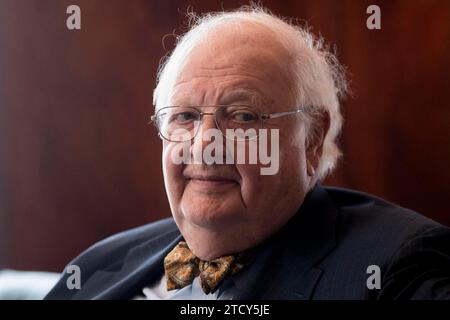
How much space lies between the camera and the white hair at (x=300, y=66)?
1272 millimetres

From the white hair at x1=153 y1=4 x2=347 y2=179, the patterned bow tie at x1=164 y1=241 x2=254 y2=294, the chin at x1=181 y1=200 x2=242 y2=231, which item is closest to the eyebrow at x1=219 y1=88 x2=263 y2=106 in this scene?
the white hair at x1=153 y1=4 x2=347 y2=179

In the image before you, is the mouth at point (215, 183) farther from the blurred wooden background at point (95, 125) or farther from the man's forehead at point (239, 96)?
the blurred wooden background at point (95, 125)

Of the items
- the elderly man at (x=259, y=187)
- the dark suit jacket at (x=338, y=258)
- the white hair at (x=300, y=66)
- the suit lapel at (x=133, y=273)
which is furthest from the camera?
the suit lapel at (x=133, y=273)

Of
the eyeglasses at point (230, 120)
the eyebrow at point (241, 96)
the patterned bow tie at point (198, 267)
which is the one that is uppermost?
the eyebrow at point (241, 96)

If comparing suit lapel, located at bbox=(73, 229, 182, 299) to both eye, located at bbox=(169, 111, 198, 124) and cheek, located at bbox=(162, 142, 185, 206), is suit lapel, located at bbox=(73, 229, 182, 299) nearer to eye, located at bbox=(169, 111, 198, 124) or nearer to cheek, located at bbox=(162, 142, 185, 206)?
cheek, located at bbox=(162, 142, 185, 206)

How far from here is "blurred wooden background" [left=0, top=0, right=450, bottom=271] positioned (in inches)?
57.3

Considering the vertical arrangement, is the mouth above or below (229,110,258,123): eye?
below

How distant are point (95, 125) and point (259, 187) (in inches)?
26.2

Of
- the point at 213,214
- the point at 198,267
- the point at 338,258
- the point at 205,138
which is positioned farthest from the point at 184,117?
the point at 338,258

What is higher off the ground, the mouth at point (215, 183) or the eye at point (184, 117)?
the eye at point (184, 117)

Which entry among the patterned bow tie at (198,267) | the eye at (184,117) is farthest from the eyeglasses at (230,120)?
the patterned bow tie at (198,267)

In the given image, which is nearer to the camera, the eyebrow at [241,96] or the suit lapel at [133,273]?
the eyebrow at [241,96]

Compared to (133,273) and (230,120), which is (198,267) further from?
(230,120)

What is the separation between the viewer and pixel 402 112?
140 centimetres
